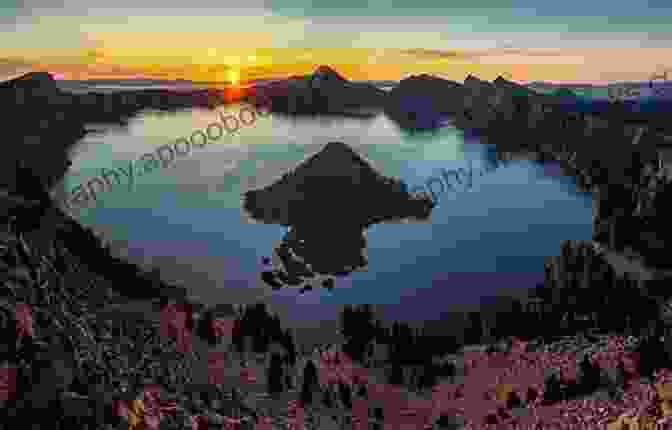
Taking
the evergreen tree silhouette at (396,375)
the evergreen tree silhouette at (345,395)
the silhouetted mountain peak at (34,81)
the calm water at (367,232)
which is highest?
the silhouetted mountain peak at (34,81)

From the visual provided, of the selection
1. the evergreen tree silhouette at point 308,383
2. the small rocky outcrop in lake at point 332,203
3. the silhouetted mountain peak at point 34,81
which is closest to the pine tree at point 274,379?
the evergreen tree silhouette at point 308,383

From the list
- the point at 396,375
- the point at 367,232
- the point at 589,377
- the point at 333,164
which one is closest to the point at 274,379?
the point at 396,375

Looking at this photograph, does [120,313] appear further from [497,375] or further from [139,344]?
[497,375]

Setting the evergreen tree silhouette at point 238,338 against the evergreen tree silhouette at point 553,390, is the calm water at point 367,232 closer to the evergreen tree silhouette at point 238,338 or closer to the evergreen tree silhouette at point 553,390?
the evergreen tree silhouette at point 238,338

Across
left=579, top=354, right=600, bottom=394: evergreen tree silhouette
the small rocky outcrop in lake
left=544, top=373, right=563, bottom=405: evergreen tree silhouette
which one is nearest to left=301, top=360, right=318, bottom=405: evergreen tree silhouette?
left=544, top=373, right=563, bottom=405: evergreen tree silhouette

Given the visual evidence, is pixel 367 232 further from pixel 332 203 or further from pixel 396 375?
pixel 396 375

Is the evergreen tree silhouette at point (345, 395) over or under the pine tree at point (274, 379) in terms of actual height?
under

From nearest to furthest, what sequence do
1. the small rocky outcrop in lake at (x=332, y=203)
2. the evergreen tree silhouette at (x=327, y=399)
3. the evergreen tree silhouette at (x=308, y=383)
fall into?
the evergreen tree silhouette at (x=308, y=383) < the evergreen tree silhouette at (x=327, y=399) < the small rocky outcrop in lake at (x=332, y=203)

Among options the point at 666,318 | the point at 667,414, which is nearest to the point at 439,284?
the point at 666,318
